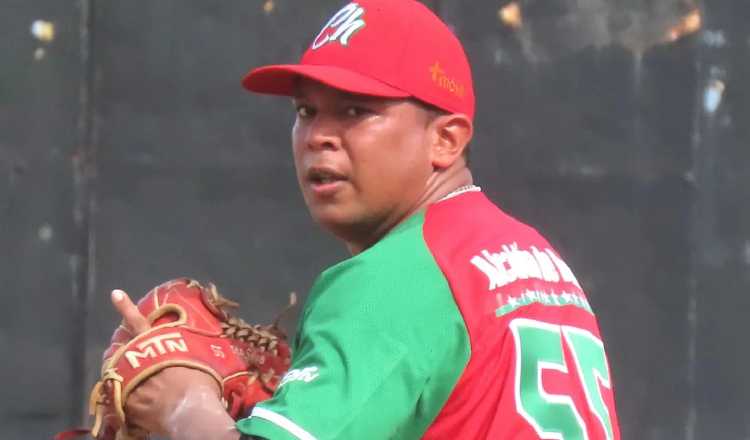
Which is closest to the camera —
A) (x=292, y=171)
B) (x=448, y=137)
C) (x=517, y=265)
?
(x=517, y=265)

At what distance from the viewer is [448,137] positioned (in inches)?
105

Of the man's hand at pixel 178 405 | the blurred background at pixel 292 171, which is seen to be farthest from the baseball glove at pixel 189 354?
the blurred background at pixel 292 171

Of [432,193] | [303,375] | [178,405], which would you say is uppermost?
[432,193]

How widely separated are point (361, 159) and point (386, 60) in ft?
0.60

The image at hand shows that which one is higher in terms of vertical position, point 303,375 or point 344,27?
point 344,27

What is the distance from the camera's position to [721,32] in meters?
4.82

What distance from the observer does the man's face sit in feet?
8.36

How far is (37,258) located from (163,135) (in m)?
0.56

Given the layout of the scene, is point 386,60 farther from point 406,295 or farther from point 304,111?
point 406,295

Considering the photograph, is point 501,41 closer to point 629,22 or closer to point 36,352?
point 629,22

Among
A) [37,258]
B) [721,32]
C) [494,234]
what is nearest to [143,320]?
[494,234]

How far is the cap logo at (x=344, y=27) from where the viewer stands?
256 centimetres

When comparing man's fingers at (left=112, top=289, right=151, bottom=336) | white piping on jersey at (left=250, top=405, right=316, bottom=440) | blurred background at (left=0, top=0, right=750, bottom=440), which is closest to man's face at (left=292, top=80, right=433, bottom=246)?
man's fingers at (left=112, top=289, right=151, bottom=336)

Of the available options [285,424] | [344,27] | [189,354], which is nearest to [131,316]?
[189,354]
